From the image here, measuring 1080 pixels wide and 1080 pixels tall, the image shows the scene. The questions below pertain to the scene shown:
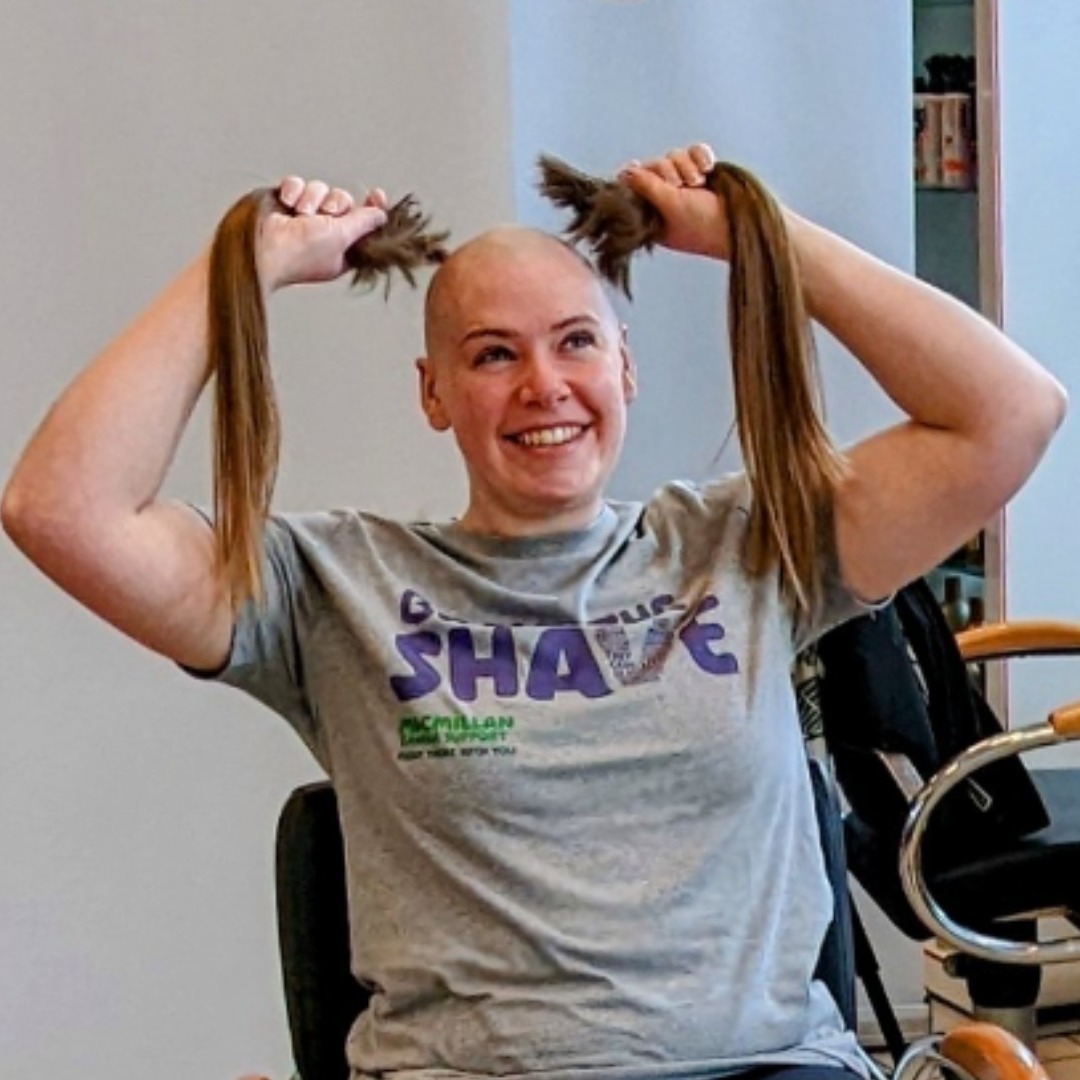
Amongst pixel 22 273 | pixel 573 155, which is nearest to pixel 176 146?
pixel 22 273

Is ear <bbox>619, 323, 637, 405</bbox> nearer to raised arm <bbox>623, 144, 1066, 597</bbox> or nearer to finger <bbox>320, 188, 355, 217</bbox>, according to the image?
raised arm <bbox>623, 144, 1066, 597</bbox>

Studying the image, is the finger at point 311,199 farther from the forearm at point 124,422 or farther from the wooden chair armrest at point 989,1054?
the wooden chair armrest at point 989,1054

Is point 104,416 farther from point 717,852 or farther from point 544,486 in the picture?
point 717,852

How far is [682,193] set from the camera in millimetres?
1440

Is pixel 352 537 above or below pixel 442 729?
above

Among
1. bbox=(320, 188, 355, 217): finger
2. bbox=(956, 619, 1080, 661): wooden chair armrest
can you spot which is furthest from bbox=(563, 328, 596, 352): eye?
bbox=(956, 619, 1080, 661): wooden chair armrest

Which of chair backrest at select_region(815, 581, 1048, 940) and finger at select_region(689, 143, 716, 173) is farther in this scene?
chair backrest at select_region(815, 581, 1048, 940)

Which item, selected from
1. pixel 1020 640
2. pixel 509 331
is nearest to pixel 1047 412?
pixel 509 331

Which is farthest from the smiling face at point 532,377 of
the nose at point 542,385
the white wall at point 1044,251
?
the white wall at point 1044,251

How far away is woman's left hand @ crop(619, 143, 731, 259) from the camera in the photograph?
1.43m

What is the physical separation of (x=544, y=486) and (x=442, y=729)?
0.69 ft

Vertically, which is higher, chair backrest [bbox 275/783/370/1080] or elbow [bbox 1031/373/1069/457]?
elbow [bbox 1031/373/1069/457]

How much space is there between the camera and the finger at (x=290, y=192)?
144 cm

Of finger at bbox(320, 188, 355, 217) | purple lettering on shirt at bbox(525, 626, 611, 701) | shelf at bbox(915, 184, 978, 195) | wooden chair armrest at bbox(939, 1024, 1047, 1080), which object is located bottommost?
wooden chair armrest at bbox(939, 1024, 1047, 1080)
